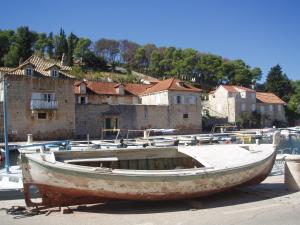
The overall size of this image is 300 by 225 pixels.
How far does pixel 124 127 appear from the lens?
39781 millimetres

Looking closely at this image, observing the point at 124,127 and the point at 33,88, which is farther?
the point at 124,127

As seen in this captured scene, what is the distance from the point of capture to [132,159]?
10125mm

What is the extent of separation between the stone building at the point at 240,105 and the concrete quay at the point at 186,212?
1695 inches

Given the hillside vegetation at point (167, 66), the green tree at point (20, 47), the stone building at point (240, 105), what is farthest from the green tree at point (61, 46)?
the stone building at point (240, 105)

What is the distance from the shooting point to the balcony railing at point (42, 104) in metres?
33.4

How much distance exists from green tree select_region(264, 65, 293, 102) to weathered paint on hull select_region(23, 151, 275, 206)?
2642 inches

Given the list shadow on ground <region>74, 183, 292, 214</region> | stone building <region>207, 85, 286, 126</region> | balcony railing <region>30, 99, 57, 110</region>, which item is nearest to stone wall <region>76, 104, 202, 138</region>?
balcony railing <region>30, 99, 57, 110</region>

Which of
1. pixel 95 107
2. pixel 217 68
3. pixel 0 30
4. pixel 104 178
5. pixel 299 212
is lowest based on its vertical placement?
pixel 299 212

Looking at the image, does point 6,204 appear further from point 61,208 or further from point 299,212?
point 299,212

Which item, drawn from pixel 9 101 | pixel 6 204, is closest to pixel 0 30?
pixel 9 101

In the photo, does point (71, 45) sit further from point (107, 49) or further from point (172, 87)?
point (172, 87)

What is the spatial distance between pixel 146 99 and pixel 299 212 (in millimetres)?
39800

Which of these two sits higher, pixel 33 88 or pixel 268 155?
pixel 33 88

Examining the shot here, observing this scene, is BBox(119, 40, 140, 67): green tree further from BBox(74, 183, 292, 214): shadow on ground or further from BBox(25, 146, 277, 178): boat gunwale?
BBox(25, 146, 277, 178): boat gunwale
